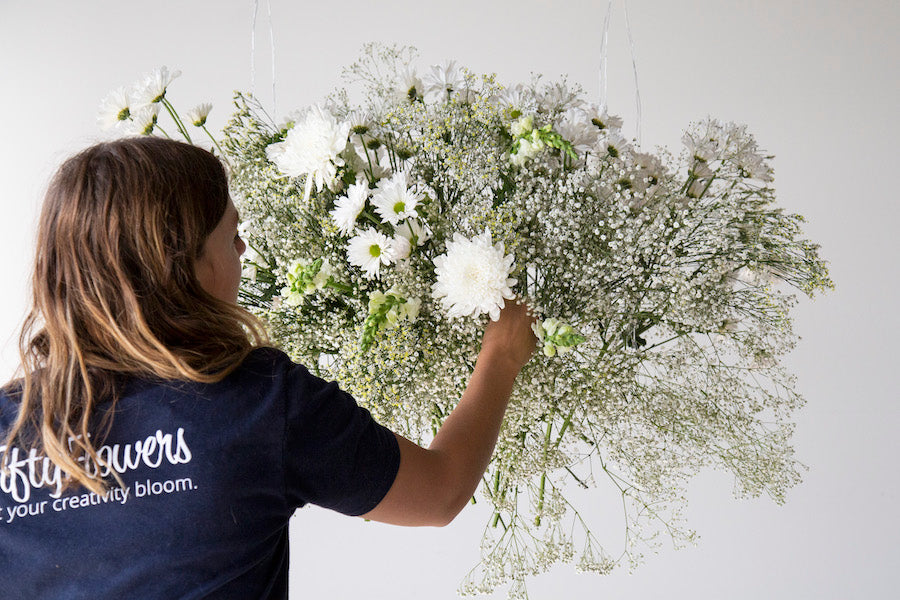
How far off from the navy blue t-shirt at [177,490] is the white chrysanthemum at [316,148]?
30 centimetres

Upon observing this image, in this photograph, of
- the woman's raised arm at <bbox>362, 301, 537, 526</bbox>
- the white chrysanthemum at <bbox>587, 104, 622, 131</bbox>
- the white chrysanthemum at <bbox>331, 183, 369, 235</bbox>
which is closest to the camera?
the woman's raised arm at <bbox>362, 301, 537, 526</bbox>

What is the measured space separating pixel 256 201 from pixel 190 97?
1814 millimetres

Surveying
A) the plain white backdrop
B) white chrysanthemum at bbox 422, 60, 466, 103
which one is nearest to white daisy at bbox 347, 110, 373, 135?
white chrysanthemum at bbox 422, 60, 466, 103

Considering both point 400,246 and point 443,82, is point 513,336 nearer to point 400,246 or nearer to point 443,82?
point 400,246

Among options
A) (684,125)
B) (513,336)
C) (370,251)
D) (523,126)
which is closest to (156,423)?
(370,251)

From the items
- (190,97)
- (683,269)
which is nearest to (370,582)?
(190,97)

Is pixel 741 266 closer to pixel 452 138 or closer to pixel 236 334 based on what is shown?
pixel 452 138

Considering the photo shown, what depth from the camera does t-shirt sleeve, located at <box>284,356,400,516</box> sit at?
0.91 metres

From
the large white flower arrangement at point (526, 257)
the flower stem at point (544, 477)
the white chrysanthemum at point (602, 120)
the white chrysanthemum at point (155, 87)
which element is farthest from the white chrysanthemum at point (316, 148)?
→ the flower stem at point (544, 477)

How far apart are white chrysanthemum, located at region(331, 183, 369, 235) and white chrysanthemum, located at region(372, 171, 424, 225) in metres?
0.02

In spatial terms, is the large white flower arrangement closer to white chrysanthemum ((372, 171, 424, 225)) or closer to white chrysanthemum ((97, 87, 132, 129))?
white chrysanthemum ((372, 171, 424, 225))

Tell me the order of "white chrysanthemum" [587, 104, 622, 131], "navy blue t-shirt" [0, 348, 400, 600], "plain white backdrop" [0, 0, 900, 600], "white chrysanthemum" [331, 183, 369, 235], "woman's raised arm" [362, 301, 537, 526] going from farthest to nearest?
"plain white backdrop" [0, 0, 900, 600] < "white chrysanthemum" [587, 104, 622, 131] < "white chrysanthemum" [331, 183, 369, 235] < "woman's raised arm" [362, 301, 537, 526] < "navy blue t-shirt" [0, 348, 400, 600]

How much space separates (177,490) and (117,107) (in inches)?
24.5

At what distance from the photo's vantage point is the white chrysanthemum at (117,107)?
3.96 ft
